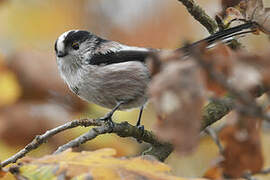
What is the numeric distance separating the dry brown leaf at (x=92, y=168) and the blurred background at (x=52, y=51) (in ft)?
6.84

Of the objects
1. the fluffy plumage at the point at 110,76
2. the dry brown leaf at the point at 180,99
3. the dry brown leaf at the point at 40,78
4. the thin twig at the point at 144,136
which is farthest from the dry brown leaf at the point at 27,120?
the dry brown leaf at the point at 180,99

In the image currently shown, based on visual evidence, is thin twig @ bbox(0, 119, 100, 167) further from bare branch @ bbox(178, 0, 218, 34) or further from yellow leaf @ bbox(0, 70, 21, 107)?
yellow leaf @ bbox(0, 70, 21, 107)

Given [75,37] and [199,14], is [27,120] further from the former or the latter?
[199,14]

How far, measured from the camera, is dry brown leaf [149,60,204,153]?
55.1 inches

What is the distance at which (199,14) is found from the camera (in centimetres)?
353

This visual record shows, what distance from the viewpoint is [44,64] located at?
→ 16.5 ft

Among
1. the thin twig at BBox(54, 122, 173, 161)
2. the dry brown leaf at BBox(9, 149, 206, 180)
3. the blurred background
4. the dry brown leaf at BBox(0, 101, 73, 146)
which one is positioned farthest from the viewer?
the blurred background

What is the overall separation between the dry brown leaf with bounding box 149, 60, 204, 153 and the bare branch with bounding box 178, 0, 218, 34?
2.09 metres

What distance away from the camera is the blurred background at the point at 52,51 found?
15.8 ft

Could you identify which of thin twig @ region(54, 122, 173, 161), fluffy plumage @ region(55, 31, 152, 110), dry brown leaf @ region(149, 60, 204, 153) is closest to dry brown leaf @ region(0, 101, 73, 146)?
fluffy plumage @ region(55, 31, 152, 110)

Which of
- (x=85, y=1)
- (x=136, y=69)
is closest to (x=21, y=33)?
(x=85, y=1)

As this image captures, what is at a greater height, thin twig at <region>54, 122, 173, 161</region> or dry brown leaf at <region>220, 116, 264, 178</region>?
dry brown leaf at <region>220, 116, 264, 178</region>

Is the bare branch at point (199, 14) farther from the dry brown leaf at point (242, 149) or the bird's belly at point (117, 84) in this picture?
the dry brown leaf at point (242, 149)

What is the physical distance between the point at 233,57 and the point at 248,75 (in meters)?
0.11
